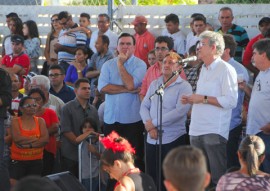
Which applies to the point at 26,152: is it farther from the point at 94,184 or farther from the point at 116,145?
the point at 116,145

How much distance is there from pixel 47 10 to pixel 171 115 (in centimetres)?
572

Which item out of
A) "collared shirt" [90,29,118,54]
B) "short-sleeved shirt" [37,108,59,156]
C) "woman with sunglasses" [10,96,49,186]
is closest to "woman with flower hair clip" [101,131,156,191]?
"woman with sunglasses" [10,96,49,186]

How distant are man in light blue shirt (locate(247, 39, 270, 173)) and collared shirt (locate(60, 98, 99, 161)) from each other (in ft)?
7.04

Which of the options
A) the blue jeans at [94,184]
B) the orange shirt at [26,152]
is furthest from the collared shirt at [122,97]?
the orange shirt at [26,152]

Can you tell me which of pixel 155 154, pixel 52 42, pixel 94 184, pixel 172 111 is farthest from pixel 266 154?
pixel 52 42

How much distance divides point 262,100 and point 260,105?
58 mm

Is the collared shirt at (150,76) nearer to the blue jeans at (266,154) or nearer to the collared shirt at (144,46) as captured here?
the blue jeans at (266,154)

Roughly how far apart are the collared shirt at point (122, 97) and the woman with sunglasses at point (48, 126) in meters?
0.66

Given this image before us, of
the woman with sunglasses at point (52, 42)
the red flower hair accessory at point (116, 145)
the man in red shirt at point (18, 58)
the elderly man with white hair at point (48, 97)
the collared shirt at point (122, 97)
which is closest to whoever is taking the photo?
the red flower hair accessory at point (116, 145)

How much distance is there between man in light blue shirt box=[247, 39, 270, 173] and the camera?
7602mm

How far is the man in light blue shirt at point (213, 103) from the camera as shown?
7.36 metres

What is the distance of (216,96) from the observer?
739cm

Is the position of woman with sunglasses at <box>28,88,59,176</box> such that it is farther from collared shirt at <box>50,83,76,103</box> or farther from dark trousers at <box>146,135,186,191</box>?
dark trousers at <box>146,135,186,191</box>

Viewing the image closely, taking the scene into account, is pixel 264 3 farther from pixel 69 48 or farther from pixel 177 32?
pixel 69 48
